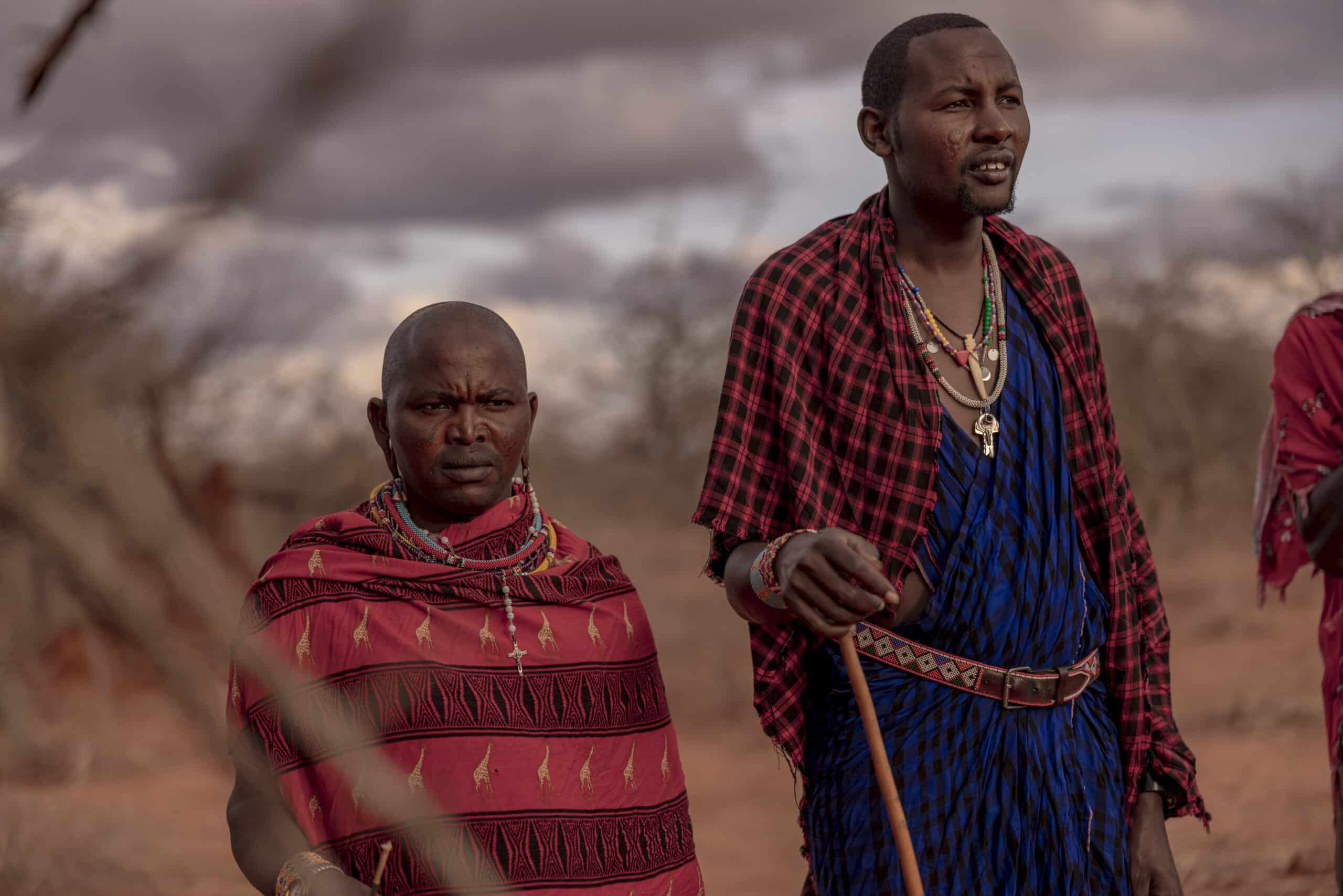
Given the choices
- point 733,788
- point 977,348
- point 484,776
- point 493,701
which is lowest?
point 733,788

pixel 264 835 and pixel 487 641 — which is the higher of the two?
pixel 487 641

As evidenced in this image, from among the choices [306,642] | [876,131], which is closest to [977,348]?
[876,131]

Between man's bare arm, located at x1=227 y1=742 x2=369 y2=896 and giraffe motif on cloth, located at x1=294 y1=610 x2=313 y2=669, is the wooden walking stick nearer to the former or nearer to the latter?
man's bare arm, located at x1=227 y1=742 x2=369 y2=896

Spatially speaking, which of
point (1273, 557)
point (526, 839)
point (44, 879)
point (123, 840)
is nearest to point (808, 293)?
point (526, 839)

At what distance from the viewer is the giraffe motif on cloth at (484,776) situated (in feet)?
8.82

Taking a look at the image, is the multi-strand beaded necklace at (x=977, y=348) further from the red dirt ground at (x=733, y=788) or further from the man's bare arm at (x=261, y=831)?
the red dirt ground at (x=733, y=788)

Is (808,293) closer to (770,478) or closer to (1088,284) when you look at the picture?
(770,478)

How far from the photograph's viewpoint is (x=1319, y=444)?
3.60 meters

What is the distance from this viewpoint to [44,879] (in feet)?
20.3

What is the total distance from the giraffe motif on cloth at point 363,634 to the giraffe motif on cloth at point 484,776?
11.1 inches

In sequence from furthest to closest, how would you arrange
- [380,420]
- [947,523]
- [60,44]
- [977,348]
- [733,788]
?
[733,788]
[380,420]
[977,348]
[947,523]
[60,44]

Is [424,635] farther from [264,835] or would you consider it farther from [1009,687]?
[1009,687]

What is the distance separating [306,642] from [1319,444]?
2.36 meters

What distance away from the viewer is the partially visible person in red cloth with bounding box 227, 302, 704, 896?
104 inches
